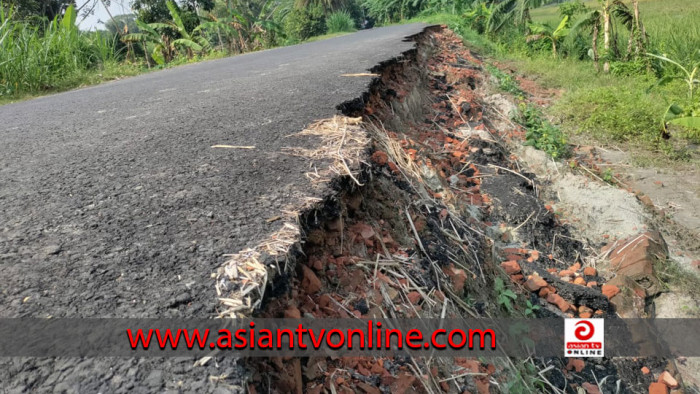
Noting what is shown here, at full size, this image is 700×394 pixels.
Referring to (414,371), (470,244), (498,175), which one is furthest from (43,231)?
(498,175)

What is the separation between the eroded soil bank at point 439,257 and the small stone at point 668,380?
0.04 m

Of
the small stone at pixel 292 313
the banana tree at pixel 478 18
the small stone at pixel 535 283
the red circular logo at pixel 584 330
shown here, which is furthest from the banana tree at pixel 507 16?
the small stone at pixel 292 313

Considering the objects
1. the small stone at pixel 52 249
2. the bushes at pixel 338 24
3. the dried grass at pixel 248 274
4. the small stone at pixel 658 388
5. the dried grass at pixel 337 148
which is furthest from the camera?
the bushes at pixel 338 24

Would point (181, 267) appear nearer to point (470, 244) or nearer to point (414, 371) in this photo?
point (414, 371)

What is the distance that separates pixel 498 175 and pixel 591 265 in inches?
43.6

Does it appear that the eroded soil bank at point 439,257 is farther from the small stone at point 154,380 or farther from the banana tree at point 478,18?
the banana tree at point 478,18

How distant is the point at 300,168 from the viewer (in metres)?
2.11

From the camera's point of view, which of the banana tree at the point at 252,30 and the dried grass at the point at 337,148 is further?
the banana tree at the point at 252,30

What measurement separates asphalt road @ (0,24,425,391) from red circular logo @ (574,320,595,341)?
1963 millimetres

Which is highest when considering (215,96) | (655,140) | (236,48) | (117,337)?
(236,48)

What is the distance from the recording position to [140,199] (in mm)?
1864

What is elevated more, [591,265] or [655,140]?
[655,140]

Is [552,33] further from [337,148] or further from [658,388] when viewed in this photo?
[337,148]

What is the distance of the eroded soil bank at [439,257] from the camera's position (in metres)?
1.53
